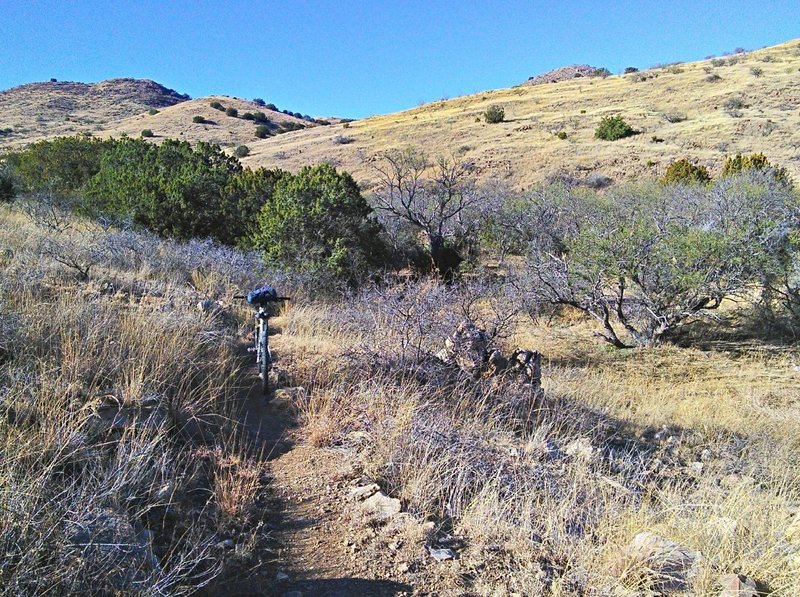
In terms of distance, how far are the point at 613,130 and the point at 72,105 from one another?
64.1 meters

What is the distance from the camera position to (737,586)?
94.1 inches

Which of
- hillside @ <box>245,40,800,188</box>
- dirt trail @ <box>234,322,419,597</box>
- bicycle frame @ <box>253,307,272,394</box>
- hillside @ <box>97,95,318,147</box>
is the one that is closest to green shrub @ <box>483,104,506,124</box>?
hillside @ <box>245,40,800,188</box>

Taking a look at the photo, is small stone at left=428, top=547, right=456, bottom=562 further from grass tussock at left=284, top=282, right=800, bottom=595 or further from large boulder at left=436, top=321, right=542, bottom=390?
large boulder at left=436, top=321, right=542, bottom=390

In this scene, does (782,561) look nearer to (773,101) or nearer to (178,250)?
(178,250)

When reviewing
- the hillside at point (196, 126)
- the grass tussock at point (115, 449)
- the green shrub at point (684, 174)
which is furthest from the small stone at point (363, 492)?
the hillside at point (196, 126)

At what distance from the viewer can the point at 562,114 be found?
130ft

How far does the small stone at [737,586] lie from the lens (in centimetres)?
237

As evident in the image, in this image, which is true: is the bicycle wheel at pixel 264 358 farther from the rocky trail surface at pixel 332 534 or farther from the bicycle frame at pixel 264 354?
the rocky trail surface at pixel 332 534

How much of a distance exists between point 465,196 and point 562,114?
2608 centimetres

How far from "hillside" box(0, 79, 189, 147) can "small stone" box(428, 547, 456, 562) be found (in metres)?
48.8

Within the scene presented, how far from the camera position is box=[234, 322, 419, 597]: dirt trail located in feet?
8.32

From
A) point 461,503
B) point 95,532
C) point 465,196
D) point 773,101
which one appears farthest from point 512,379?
point 773,101

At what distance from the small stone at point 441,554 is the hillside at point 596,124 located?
2561 centimetres

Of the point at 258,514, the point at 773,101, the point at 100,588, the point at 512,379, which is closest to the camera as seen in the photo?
the point at 100,588
